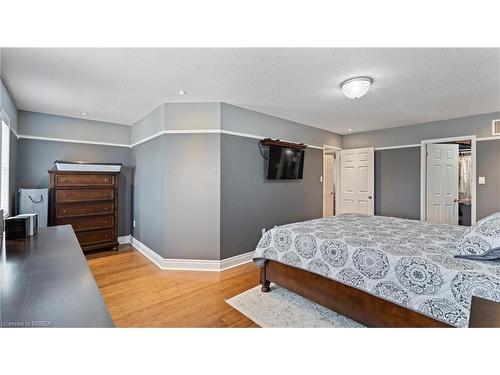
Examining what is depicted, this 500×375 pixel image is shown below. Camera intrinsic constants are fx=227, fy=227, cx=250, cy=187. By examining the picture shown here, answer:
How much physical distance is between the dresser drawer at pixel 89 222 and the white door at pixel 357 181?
4.72 m

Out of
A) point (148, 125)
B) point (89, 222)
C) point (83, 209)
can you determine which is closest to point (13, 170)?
point (83, 209)

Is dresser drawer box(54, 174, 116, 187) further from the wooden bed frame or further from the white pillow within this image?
the white pillow

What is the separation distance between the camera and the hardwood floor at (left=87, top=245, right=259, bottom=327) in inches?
78.7

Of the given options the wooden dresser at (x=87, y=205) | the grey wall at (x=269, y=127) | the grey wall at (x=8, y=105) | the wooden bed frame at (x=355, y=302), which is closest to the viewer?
the wooden bed frame at (x=355, y=302)

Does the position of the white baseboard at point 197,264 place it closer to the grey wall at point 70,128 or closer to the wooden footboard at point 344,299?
the wooden footboard at point 344,299

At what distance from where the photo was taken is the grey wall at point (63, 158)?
358 centimetres

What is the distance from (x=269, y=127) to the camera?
3.79 metres

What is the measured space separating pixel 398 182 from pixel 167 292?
4.54m

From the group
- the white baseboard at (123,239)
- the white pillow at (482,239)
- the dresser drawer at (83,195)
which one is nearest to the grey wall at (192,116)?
the dresser drawer at (83,195)

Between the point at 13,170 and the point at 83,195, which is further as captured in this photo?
the point at 83,195

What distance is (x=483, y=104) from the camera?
3215 millimetres

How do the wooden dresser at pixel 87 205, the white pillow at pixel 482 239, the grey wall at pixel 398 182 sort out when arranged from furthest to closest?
the grey wall at pixel 398 182 → the wooden dresser at pixel 87 205 → the white pillow at pixel 482 239

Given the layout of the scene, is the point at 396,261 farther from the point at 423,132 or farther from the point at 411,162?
the point at 423,132
